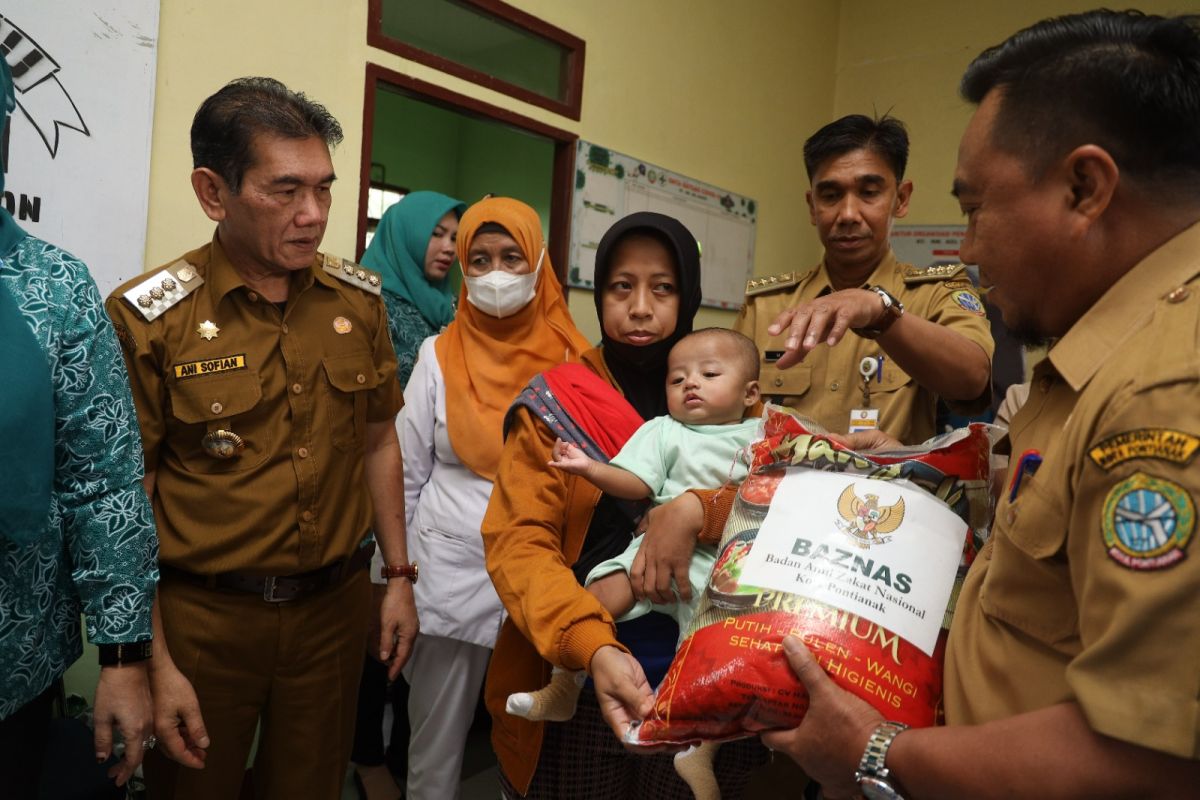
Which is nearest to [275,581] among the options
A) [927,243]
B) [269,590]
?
[269,590]

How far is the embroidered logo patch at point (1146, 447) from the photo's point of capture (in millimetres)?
651

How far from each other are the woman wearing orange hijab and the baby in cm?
86

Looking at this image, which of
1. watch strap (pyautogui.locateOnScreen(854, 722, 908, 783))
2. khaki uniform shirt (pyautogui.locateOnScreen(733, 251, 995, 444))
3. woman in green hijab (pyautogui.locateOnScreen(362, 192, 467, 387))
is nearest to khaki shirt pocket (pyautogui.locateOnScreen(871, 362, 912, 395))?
khaki uniform shirt (pyautogui.locateOnScreen(733, 251, 995, 444))

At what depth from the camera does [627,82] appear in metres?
4.01

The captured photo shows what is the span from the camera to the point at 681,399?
1.56 meters

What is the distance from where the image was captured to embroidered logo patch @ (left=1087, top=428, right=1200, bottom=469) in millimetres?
651

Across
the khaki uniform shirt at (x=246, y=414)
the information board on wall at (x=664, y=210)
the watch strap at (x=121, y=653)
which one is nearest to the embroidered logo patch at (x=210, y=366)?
the khaki uniform shirt at (x=246, y=414)

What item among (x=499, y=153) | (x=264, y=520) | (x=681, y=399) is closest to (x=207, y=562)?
(x=264, y=520)

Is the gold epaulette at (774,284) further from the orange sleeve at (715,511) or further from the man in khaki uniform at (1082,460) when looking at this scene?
the man in khaki uniform at (1082,460)

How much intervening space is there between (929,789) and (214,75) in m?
2.77

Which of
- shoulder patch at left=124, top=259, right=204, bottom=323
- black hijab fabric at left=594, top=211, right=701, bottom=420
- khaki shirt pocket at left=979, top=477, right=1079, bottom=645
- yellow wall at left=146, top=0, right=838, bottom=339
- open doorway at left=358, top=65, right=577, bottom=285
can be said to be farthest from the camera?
open doorway at left=358, top=65, right=577, bottom=285

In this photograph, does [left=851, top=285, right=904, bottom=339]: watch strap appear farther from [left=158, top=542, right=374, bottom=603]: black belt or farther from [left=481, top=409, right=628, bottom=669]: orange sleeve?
[left=158, top=542, right=374, bottom=603]: black belt

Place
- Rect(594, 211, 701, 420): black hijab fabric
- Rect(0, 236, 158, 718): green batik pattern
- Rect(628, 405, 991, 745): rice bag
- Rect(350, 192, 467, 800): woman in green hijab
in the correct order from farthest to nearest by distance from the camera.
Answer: Rect(350, 192, 467, 800): woman in green hijab
Rect(594, 211, 701, 420): black hijab fabric
Rect(0, 236, 158, 718): green batik pattern
Rect(628, 405, 991, 745): rice bag

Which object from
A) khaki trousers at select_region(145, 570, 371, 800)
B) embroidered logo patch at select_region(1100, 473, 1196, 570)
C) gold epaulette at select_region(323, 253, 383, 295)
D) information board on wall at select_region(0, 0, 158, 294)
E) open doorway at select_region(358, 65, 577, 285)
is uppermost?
open doorway at select_region(358, 65, 577, 285)
